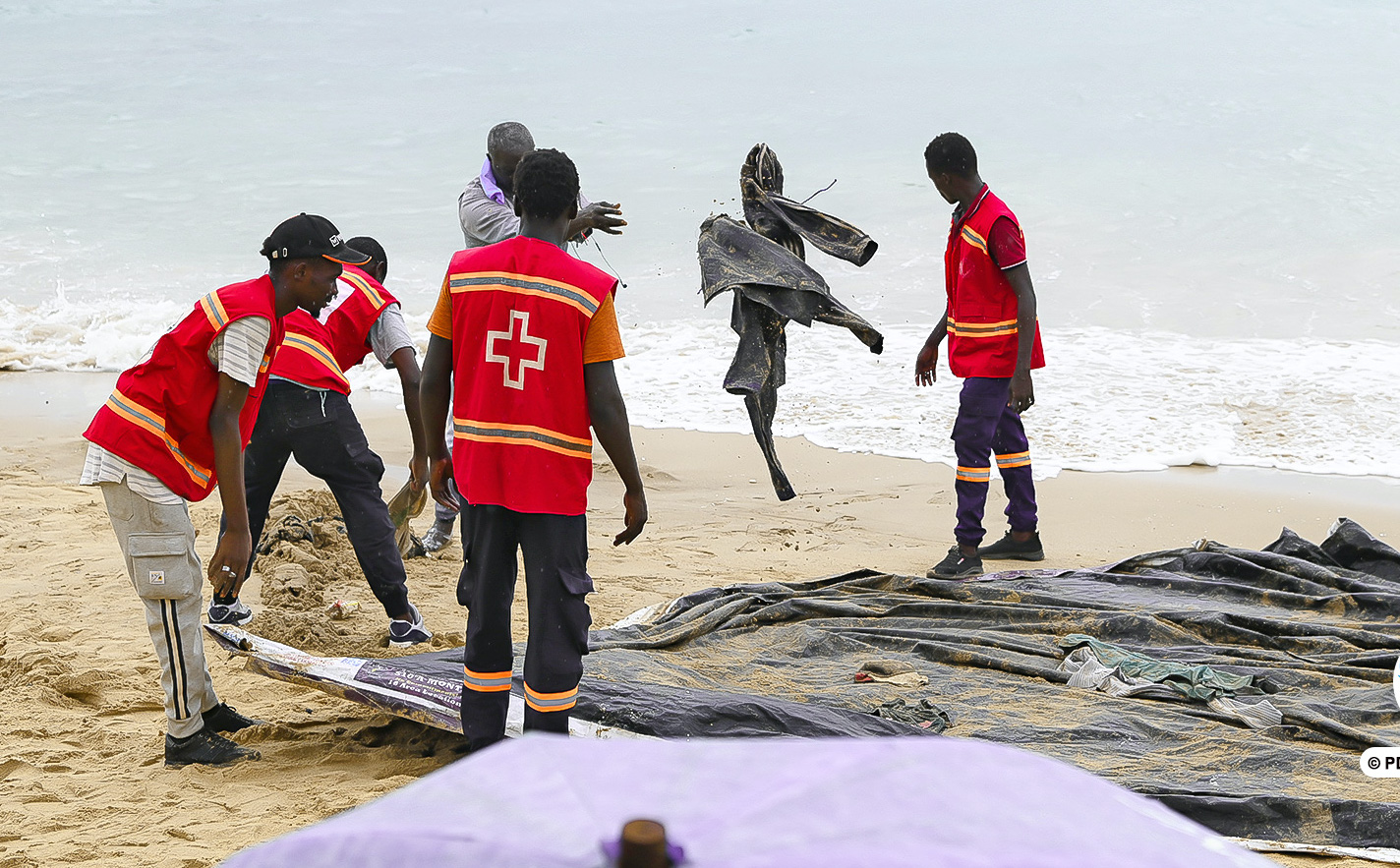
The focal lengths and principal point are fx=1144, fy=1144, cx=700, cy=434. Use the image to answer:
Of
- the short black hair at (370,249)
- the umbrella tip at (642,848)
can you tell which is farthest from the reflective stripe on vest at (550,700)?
the short black hair at (370,249)

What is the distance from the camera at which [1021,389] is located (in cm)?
562

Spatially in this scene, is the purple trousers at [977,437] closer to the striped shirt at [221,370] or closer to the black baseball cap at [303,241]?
the black baseball cap at [303,241]

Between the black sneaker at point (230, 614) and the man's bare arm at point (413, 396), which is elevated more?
the man's bare arm at point (413, 396)

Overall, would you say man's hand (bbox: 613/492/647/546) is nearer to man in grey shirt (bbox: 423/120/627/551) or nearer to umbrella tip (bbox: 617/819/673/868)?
man in grey shirt (bbox: 423/120/627/551)

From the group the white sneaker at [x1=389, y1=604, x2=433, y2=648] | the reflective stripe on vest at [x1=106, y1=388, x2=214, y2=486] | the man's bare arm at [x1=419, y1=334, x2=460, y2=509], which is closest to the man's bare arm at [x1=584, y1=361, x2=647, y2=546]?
the man's bare arm at [x1=419, y1=334, x2=460, y2=509]

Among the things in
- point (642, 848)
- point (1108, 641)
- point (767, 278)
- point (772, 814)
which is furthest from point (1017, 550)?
point (642, 848)

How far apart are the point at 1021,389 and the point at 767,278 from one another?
5.18ft

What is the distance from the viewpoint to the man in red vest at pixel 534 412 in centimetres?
308

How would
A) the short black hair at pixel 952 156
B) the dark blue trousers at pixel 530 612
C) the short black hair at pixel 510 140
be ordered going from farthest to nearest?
the short black hair at pixel 952 156, the short black hair at pixel 510 140, the dark blue trousers at pixel 530 612

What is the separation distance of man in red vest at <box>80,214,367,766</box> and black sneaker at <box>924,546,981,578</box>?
3.43 m

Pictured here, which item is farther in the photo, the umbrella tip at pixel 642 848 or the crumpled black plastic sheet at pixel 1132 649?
the crumpled black plastic sheet at pixel 1132 649

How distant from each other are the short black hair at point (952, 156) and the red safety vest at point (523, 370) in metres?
2.88

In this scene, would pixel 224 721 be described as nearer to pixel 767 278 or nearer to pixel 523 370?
pixel 523 370

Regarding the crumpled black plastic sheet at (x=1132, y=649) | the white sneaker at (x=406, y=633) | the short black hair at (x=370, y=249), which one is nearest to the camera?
the crumpled black plastic sheet at (x=1132, y=649)
